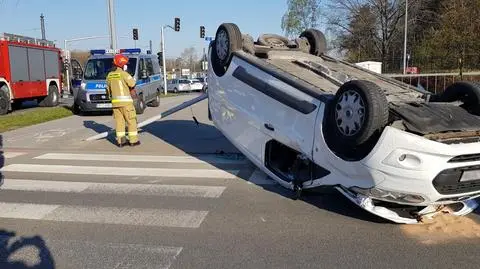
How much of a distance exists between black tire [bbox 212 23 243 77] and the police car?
32.1 feet

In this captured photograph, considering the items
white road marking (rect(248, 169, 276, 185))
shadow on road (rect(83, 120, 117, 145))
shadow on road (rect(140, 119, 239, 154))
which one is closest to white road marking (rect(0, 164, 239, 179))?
white road marking (rect(248, 169, 276, 185))

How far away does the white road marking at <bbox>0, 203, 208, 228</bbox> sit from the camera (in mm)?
4969

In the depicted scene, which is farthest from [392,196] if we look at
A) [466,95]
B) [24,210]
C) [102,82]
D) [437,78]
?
[437,78]

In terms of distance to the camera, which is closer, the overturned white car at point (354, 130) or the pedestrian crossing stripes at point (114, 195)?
the overturned white car at point (354, 130)

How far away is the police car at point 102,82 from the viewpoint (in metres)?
16.7

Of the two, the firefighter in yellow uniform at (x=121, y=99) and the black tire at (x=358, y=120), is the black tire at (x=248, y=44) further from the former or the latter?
the firefighter in yellow uniform at (x=121, y=99)

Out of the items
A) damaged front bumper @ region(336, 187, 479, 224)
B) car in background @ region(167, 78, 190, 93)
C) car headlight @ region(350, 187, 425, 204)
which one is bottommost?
car in background @ region(167, 78, 190, 93)

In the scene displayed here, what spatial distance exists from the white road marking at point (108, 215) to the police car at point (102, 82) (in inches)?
426

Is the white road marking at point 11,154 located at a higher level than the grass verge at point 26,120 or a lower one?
higher

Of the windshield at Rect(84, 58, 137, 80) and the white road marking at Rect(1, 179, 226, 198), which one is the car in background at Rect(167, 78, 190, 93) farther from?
the white road marking at Rect(1, 179, 226, 198)

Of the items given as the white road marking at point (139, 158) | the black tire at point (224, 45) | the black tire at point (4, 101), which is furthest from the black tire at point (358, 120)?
the black tire at point (4, 101)

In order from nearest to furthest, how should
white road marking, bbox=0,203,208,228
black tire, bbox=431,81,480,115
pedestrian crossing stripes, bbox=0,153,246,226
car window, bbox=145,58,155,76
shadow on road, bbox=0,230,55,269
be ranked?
shadow on road, bbox=0,230,55,269, black tire, bbox=431,81,480,115, white road marking, bbox=0,203,208,228, pedestrian crossing stripes, bbox=0,153,246,226, car window, bbox=145,58,155,76

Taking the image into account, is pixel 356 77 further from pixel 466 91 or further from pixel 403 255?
pixel 403 255

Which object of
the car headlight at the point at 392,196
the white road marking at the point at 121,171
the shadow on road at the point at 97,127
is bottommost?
the shadow on road at the point at 97,127
